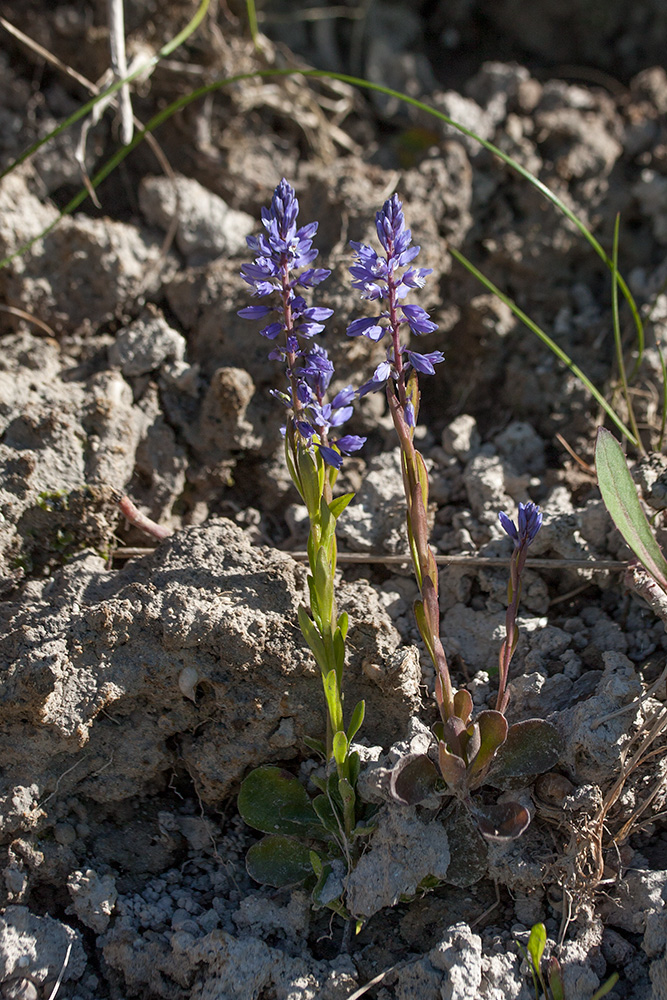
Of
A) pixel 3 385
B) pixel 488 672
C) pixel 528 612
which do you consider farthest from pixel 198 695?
pixel 3 385

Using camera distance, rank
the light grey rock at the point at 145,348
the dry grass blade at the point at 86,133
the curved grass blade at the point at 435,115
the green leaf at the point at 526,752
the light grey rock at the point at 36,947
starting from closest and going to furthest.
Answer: the light grey rock at the point at 36,947 → the green leaf at the point at 526,752 → the curved grass blade at the point at 435,115 → the light grey rock at the point at 145,348 → the dry grass blade at the point at 86,133

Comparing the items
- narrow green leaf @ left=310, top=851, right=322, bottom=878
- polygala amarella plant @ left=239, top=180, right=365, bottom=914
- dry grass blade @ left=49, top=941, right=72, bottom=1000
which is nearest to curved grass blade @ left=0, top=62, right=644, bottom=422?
polygala amarella plant @ left=239, top=180, right=365, bottom=914

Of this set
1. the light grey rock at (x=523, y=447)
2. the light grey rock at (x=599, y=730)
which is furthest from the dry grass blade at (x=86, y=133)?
the light grey rock at (x=599, y=730)

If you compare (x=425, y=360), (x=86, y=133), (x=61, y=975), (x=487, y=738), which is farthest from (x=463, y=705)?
(x=86, y=133)

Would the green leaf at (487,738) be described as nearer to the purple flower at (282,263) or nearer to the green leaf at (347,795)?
the green leaf at (347,795)

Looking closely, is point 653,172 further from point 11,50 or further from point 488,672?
point 11,50
